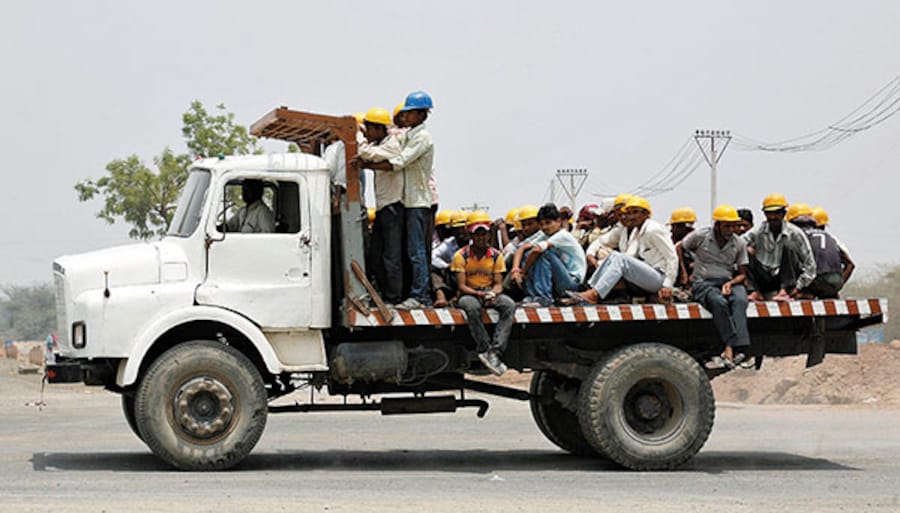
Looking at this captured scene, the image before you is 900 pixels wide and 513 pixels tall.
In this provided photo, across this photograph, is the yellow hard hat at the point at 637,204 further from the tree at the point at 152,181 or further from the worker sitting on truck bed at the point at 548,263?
the tree at the point at 152,181

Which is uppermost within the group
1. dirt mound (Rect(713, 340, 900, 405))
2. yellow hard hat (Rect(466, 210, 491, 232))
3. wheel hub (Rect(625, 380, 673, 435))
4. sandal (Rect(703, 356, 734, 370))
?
yellow hard hat (Rect(466, 210, 491, 232))

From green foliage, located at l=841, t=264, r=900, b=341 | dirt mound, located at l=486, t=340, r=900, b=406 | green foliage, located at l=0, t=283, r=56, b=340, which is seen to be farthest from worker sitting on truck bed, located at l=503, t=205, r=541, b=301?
green foliage, located at l=0, t=283, r=56, b=340

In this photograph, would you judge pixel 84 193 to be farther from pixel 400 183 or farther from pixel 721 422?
pixel 400 183

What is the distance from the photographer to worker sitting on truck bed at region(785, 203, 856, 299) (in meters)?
13.8

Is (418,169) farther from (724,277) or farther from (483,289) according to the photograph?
(724,277)

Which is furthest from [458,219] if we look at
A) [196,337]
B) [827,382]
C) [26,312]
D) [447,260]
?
[26,312]

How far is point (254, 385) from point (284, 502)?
238 centimetres

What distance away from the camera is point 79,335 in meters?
12.5

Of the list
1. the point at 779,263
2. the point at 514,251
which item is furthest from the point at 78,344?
the point at 779,263

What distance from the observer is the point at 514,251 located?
45.9ft

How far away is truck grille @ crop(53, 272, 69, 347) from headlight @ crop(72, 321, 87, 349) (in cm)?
17

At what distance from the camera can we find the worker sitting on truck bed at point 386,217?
1297 cm

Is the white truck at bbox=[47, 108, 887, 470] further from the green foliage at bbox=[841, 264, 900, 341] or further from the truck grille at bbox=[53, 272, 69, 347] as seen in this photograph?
the green foliage at bbox=[841, 264, 900, 341]

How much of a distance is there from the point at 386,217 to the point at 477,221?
91cm
